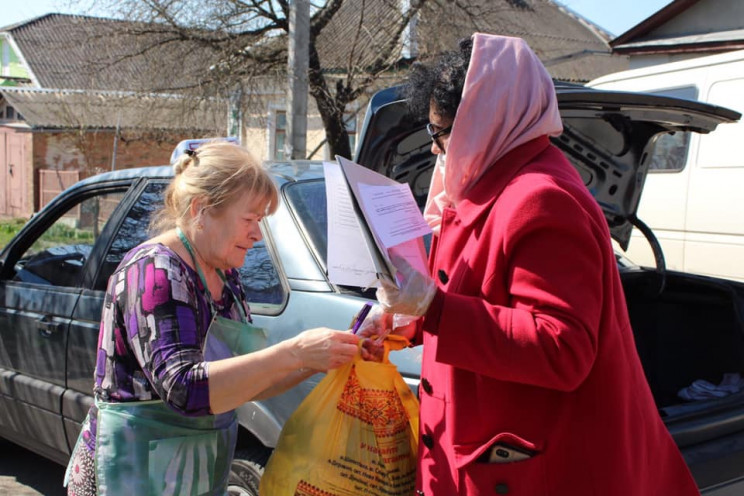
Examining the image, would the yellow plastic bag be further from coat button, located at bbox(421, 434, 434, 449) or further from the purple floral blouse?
the purple floral blouse

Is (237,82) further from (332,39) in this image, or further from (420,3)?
(420,3)

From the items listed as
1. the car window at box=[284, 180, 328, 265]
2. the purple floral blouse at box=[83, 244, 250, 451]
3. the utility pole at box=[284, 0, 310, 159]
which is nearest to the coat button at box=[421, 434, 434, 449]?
the purple floral blouse at box=[83, 244, 250, 451]

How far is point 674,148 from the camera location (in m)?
6.29

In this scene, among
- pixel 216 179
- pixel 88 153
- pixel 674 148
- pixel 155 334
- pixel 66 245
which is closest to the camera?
pixel 155 334

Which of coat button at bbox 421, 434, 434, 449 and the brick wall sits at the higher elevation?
the brick wall

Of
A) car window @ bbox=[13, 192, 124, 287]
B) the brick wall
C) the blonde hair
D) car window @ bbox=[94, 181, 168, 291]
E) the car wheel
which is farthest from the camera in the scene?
the brick wall

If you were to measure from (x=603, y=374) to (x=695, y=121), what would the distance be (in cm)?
179

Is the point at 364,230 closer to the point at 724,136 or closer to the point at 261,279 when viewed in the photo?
the point at 261,279

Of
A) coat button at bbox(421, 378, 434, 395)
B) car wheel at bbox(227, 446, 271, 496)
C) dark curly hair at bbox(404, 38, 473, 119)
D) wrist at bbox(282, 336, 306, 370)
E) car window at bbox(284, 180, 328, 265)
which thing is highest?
dark curly hair at bbox(404, 38, 473, 119)

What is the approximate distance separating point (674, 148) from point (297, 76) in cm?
368

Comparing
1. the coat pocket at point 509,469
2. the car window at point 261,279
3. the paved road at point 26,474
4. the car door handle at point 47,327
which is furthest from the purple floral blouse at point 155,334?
the paved road at point 26,474

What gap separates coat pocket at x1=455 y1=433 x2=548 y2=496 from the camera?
1472 mm

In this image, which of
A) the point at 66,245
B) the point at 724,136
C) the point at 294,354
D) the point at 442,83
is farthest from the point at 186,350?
the point at 724,136

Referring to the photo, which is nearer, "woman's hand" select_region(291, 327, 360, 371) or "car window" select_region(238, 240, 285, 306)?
"woman's hand" select_region(291, 327, 360, 371)
